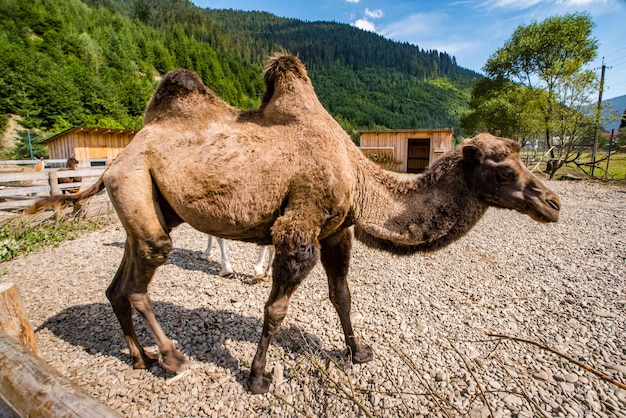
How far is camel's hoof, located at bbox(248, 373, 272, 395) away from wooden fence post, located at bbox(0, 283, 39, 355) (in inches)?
69.2

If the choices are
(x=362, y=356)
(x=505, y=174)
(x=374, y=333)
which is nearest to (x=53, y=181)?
(x=374, y=333)

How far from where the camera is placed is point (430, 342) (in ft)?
12.2

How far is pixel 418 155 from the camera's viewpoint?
27.8 metres

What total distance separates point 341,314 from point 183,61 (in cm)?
9648

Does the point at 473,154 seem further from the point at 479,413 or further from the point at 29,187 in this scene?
the point at 29,187

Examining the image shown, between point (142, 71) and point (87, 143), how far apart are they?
6078cm

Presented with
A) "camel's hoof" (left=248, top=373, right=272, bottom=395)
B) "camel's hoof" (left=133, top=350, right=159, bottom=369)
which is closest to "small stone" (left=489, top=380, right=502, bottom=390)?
"camel's hoof" (left=248, top=373, right=272, bottom=395)

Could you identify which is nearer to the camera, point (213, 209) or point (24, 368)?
point (24, 368)

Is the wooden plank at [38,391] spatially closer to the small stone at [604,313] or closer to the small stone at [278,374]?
the small stone at [278,374]

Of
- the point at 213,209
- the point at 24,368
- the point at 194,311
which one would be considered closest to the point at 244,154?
the point at 213,209

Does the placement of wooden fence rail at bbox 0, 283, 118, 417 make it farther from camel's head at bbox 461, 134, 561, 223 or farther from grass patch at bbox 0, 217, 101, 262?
grass patch at bbox 0, 217, 101, 262

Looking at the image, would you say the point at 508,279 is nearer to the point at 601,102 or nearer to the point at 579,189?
the point at 579,189

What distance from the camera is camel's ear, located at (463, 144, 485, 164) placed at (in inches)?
102

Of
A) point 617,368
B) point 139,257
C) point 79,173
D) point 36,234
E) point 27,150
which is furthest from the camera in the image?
point 27,150
